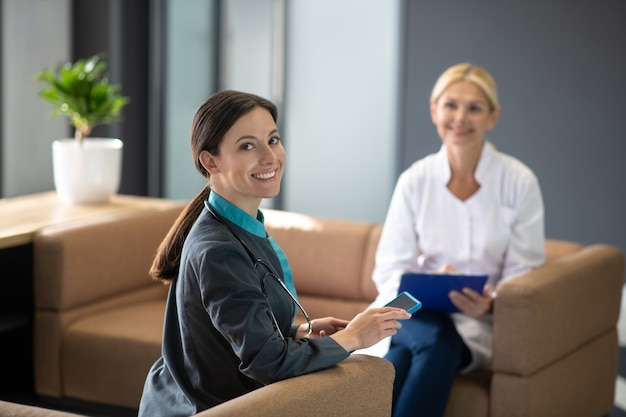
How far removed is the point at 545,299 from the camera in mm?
3240

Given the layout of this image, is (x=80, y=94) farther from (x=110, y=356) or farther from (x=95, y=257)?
(x=110, y=356)

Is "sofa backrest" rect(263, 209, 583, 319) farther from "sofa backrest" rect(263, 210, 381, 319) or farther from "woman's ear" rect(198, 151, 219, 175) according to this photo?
"woman's ear" rect(198, 151, 219, 175)

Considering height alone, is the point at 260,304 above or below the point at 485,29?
below

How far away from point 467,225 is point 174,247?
1527 mm

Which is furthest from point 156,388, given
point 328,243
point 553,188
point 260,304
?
point 553,188

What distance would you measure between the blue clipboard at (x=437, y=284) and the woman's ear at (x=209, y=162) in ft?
3.79

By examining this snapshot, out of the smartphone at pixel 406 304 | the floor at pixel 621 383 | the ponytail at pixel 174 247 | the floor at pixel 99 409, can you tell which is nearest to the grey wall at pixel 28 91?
the floor at pixel 99 409

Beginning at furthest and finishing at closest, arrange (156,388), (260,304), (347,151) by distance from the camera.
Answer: (347,151), (156,388), (260,304)

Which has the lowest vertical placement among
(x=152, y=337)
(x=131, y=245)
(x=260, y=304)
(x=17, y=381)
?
(x=17, y=381)

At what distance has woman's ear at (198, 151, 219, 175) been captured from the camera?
88.8 inches

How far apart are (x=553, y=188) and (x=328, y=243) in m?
2.15

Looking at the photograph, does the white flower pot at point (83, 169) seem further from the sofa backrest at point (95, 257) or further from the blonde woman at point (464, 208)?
the blonde woman at point (464, 208)

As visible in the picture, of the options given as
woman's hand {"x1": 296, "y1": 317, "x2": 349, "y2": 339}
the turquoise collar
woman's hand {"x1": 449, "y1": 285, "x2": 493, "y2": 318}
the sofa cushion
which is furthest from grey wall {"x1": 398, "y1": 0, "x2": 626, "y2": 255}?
the turquoise collar

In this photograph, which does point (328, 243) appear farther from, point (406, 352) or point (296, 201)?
point (296, 201)
